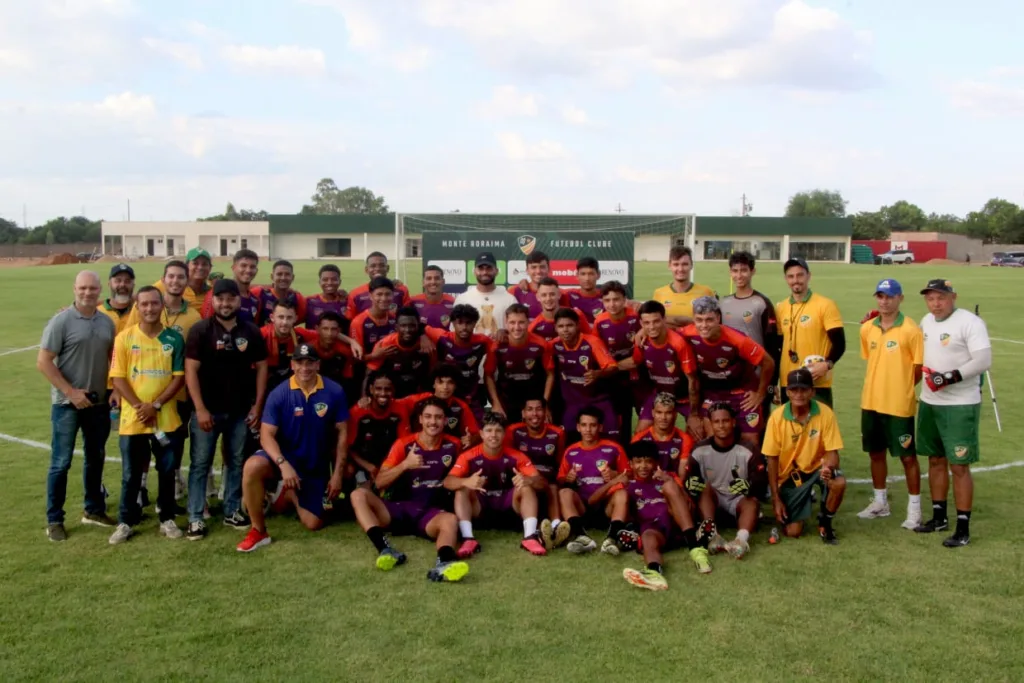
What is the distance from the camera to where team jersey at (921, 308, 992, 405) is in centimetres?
589

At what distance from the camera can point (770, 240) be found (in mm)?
65938

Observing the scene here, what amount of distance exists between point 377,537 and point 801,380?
321 cm

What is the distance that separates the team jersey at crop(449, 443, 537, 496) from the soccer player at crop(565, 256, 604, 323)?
2002 millimetres

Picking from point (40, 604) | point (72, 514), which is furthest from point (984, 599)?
point (72, 514)

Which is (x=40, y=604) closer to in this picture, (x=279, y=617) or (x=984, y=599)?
(x=279, y=617)

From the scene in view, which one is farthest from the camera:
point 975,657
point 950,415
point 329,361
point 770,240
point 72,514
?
point 770,240

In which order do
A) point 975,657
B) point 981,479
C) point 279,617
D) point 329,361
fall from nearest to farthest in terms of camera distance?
point 975,657 < point 279,617 < point 329,361 < point 981,479

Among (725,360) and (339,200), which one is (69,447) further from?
(339,200)

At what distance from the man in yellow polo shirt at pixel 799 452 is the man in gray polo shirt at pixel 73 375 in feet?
16.0

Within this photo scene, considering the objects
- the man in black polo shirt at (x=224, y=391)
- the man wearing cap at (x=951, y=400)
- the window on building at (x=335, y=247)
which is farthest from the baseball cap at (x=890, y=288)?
the window on building at (x=335, y=247)

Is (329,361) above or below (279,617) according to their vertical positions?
above

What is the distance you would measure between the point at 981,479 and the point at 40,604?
7.40 metres

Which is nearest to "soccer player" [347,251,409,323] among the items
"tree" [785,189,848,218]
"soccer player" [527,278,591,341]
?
"soccer player" [527,278,591,341]

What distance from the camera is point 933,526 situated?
6.09 meters
